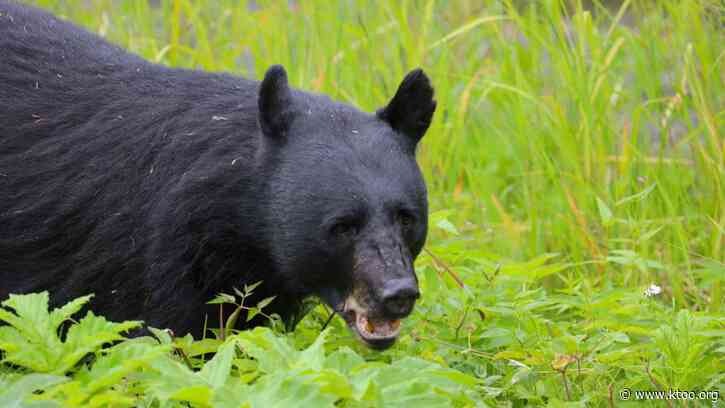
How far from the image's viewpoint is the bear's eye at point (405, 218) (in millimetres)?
3629

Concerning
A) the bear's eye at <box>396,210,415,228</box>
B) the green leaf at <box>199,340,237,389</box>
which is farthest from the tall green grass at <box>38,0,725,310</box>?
the green leaf at <box>199,340,237,389</box>

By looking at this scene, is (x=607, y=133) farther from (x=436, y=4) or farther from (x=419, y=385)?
(x=419, y=385)

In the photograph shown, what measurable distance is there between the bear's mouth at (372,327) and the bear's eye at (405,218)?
0.29 meters

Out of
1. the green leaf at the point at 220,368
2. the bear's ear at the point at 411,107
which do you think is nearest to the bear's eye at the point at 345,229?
the bear's ear at the point at 411,107

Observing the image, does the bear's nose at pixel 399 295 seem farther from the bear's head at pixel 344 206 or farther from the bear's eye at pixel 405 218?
the bear's eye at pixel 405 218

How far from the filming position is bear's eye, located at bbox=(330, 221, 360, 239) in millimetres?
3568

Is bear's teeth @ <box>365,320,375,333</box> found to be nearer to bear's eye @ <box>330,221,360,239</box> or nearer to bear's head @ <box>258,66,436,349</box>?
bear's head @ <box>258,66,436,349</box>

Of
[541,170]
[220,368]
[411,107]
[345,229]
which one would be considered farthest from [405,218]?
[541,170]

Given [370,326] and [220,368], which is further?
[370,326]

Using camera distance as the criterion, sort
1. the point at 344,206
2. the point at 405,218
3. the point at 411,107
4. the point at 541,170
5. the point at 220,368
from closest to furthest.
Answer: the point at 220,368
the point at 344,206
the point at 405,218
the point at 411,107
the point at 541,170

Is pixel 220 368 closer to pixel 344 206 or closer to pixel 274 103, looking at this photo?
pixel 344 206

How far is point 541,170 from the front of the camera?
582 centimetres

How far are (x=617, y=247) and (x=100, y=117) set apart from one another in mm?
2543

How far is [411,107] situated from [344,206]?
0.54 metres
